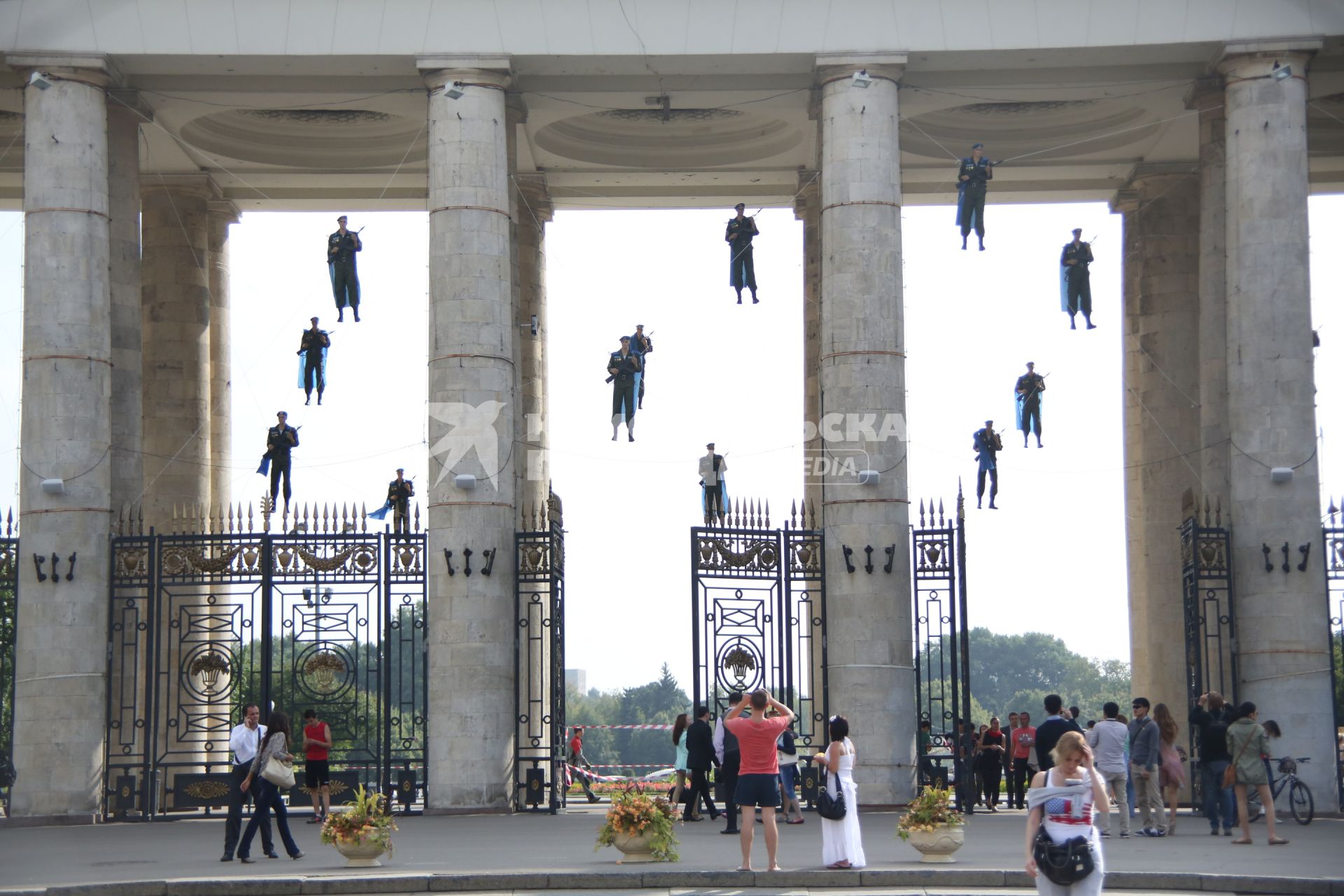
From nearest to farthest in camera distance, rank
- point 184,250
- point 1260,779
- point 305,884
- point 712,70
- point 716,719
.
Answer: point 305,884
point 1260,779
point 716,719
point 712,70
point 184,250

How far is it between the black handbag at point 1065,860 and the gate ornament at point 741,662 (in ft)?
54.2

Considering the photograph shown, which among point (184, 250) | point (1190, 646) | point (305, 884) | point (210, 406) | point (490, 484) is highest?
point (184, 250)

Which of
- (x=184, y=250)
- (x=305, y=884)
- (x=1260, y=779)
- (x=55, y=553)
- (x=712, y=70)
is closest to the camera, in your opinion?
(x=305, y=884)

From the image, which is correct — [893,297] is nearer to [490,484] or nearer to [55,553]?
[490,484]

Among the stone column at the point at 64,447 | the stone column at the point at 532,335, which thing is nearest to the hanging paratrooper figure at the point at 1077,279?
the stone column at the point at 532,335

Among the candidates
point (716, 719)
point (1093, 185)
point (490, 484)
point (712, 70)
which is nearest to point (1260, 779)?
point (716, 719)

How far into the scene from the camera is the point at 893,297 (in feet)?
99.2

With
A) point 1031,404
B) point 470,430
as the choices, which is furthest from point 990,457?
point 470,430

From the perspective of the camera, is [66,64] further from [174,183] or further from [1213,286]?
[1213,286]

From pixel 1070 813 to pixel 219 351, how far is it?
29685mm

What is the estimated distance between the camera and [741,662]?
95.2 feet

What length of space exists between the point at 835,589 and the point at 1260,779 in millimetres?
9278

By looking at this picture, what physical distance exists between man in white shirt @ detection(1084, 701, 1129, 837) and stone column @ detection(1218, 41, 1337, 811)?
23.4 ft

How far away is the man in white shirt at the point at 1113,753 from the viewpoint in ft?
74.8
